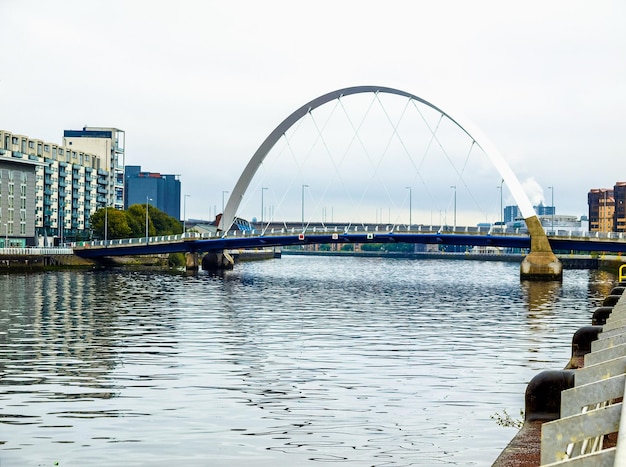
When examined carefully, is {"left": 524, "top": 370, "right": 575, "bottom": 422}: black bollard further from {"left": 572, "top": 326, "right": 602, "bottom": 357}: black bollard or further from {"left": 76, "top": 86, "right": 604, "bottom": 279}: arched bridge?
{"left": 76, "top": 86, "right": 604, "bottom": 279}: arched bridge

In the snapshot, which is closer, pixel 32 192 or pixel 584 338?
pixel 584 338

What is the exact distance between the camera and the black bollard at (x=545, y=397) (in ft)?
42.3

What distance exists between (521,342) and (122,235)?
420 ft

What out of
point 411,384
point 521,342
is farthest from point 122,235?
point 411,384

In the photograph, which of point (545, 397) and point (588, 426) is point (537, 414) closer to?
point (545, 397)

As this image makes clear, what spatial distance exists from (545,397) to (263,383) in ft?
41.9

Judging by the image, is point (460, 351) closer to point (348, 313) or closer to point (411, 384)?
point (411, 384)

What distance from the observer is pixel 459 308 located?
6144cm

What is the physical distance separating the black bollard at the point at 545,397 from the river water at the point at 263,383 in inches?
111

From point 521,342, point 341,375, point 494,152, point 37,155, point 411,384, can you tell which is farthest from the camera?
A: point 37,155

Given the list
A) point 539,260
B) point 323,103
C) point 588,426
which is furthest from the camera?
point 323,103

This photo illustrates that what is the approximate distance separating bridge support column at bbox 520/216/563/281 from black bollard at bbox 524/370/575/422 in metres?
96.4

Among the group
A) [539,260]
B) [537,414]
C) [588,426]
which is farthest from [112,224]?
[588,426]

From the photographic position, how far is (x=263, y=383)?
980 inches
